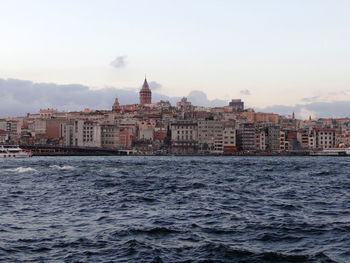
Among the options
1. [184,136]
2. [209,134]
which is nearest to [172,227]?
[209,134]

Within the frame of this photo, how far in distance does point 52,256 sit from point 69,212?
8.23m

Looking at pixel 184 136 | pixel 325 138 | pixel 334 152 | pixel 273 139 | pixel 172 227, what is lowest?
pixel 334 152

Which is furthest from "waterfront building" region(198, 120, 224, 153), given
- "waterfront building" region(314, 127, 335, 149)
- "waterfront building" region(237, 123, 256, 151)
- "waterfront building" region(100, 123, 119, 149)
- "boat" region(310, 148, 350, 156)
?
"waterfront building" region(314, 127, 335, 149)

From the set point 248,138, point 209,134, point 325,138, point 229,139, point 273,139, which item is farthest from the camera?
point 325,138

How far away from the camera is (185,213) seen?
23.2 metres

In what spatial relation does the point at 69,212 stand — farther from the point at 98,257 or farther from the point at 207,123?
the point at 207,123

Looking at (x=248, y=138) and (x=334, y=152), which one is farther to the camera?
(x=248, y=138)

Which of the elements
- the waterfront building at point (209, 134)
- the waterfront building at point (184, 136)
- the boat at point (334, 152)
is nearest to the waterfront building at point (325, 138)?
the boat at point (334, 152)

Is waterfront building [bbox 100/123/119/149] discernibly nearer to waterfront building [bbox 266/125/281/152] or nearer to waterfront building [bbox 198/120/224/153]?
waterfront building [bbox 198/120/224/153]

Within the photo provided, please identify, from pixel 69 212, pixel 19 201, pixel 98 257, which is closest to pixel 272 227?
pixel 98 257

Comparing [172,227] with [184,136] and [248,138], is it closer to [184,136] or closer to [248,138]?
[248,138]

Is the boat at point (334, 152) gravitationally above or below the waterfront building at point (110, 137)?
below

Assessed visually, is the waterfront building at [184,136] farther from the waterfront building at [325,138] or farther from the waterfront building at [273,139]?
the waterfront building at [325,138]

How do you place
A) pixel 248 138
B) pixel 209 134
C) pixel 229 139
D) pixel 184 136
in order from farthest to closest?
pixel 184 136 → pixel 209 134 → pixel 248 138 → pixel 229 139
